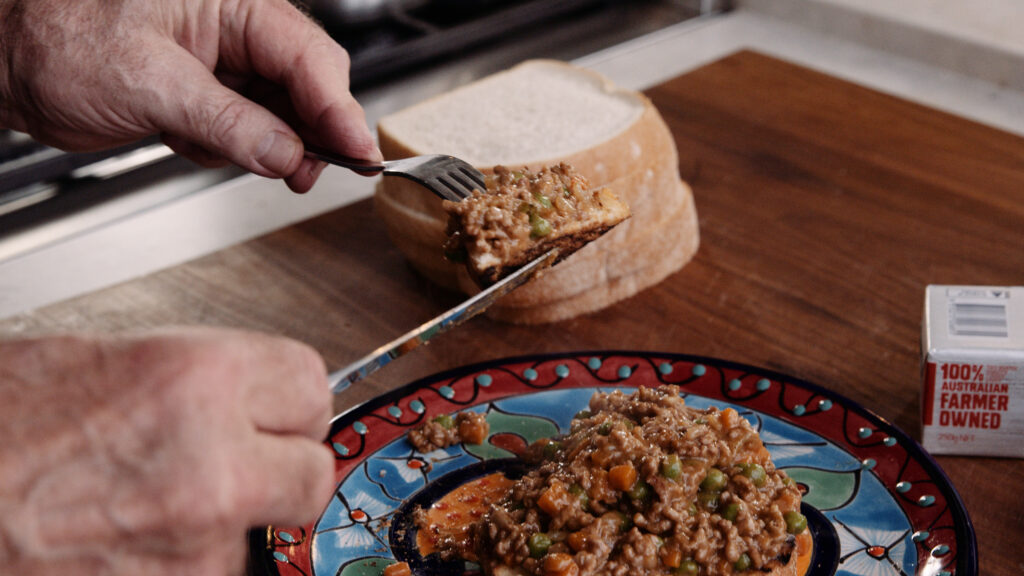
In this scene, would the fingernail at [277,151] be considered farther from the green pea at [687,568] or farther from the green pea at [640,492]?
the green pea at [687,568]

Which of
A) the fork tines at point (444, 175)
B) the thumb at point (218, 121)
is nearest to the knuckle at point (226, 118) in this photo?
the thumb at point (218, 121)

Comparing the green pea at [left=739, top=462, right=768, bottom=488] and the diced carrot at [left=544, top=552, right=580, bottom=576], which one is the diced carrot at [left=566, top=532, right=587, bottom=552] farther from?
the green pea at [left=739, top=462, right=768, bottom=488]

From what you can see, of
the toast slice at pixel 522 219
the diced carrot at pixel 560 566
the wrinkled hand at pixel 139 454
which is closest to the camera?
the wrinkled hand at pixel 139 454

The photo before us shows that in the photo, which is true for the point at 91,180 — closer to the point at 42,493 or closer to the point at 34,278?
the point at 34,278

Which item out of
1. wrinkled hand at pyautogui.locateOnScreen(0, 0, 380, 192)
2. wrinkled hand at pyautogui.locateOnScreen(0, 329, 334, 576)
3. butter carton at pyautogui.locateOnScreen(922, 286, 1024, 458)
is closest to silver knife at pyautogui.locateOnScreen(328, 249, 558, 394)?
wrinkled hand at pyautogui.locateOnScreen(0, 329, 334, 576)

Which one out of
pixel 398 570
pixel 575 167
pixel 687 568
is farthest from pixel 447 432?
pixel 575 167
